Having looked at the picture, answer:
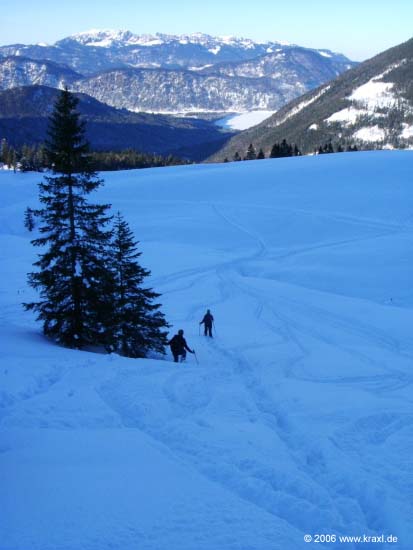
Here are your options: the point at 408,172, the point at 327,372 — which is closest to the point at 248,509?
the point at 327,372

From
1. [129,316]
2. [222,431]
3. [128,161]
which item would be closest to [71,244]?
[129,316]

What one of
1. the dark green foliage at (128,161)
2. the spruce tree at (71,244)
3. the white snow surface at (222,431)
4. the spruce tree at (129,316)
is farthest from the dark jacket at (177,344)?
the dark green foliage at (128,161)

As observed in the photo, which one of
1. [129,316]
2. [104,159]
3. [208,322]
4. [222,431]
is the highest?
[104,159]

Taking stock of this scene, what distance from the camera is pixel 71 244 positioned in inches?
680

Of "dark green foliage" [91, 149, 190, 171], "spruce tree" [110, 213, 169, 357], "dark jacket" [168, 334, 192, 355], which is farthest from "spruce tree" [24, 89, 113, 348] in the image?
"dark green foliage" [91, 149, 190, 171]

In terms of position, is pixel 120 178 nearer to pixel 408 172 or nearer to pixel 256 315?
pixel 408 172

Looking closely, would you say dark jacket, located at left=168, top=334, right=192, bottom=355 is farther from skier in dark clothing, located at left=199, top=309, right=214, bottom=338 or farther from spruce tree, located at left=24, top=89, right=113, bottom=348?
skier in dark clothing, located at left=199, top=309, right=214, bottom=338

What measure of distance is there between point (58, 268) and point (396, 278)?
21.7m

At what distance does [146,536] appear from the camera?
224 inches

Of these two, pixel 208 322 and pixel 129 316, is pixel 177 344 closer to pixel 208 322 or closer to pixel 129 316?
pixel 129 316

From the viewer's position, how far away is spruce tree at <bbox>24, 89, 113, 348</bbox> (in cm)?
1648

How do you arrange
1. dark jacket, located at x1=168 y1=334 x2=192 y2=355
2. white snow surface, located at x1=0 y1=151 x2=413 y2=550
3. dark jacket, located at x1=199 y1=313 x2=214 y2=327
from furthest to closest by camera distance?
dark jacket, located at x1=199 y1=313 x2=214 y2=327, dark jacket, located at x1=168 y1=334 x2=192 y2=355, white snow surface, located at x1=0 y1=151 x2=413 y2=550

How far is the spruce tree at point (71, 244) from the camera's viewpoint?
16.5 meters

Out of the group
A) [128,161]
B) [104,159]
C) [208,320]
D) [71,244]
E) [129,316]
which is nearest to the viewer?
[71,244]
